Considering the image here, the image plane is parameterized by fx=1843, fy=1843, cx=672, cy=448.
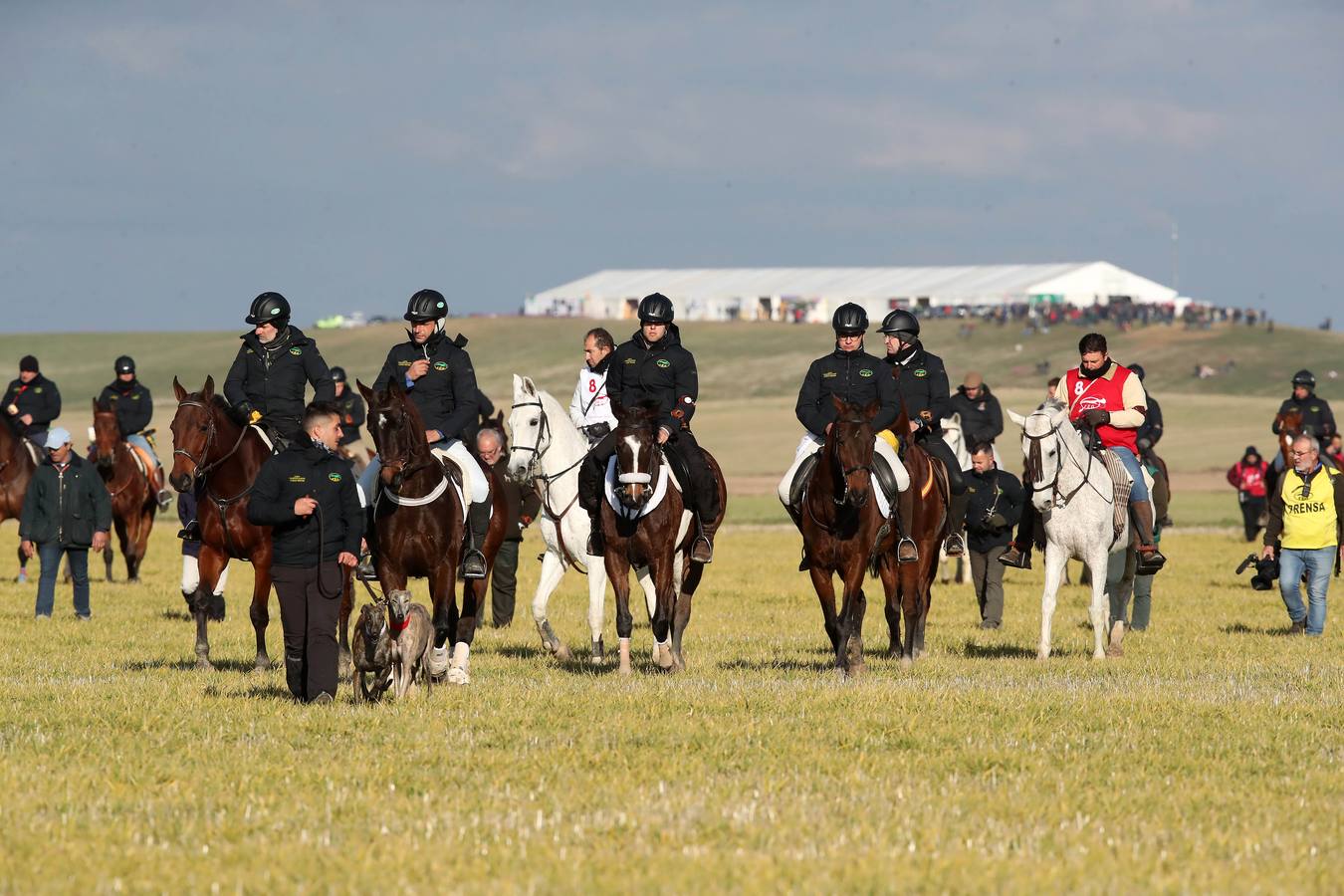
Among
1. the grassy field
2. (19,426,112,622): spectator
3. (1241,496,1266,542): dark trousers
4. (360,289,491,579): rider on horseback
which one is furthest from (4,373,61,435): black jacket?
(1241,496,1266,542): dark trousers

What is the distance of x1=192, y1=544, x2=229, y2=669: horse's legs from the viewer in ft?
52.5

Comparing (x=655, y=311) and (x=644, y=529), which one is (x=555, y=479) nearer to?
(x=644, y=529)

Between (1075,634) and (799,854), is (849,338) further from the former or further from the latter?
(799,854)

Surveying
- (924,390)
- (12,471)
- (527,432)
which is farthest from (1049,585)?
(12,471)

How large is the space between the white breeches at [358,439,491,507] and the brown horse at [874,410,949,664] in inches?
137

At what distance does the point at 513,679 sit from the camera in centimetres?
1497

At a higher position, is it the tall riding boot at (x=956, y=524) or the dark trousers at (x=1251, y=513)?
the tall riding boot at (x=956, y=524)

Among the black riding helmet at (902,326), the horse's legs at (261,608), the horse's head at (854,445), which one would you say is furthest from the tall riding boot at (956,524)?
the horse's legs at (261,608)

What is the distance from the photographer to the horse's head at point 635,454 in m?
14.7

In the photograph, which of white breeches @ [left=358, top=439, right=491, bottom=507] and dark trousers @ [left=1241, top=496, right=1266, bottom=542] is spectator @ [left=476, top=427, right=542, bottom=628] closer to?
white breeches @ [left=358, top=439, right=491, bottom=507]

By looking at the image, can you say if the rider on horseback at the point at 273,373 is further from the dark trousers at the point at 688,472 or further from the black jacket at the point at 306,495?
the black jacket at the point at 306,495

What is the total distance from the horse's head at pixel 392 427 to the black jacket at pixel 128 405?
13618mm

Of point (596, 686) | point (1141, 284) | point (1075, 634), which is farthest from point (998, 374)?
point (596, 686)

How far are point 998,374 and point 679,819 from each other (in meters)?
97.8
